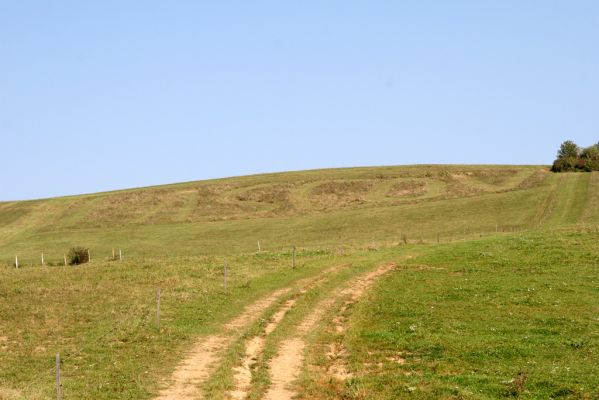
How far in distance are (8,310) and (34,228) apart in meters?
69.7

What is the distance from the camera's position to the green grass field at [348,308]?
2241 cm

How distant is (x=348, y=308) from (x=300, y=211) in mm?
67168

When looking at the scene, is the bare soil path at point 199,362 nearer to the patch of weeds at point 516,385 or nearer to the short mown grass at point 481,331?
the short mown grass at point 481,331

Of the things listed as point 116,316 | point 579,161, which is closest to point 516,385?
point 116,316

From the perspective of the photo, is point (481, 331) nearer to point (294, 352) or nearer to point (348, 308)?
point (294, 352)

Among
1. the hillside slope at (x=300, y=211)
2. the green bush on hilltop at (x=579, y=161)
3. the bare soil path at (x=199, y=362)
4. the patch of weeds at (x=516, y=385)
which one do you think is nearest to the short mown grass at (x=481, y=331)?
the patch of weeds at (x=516, y=385)

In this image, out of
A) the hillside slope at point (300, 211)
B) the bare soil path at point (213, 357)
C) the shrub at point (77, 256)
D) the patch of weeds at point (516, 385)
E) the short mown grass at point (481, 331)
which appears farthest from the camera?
Result: the hillside slope at point (300, 211)

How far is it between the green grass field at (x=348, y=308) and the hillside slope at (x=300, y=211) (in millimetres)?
697

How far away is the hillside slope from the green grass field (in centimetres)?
70

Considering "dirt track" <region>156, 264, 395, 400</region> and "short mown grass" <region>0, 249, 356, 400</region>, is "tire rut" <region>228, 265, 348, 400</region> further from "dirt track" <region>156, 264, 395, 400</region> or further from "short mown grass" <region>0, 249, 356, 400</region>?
"short mown grass" <region>0, 249, 356, 400</region>

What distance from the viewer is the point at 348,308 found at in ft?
117

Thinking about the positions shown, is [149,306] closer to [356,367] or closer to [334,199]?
[356,367]

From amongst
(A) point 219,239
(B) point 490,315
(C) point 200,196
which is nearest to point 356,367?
(B) point 490,315

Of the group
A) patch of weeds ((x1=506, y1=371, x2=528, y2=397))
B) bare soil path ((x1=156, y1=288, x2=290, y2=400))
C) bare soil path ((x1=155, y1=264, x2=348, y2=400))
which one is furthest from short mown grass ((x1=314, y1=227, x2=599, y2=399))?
bare soil path ((x1=156, y1=288, x2=290, y2=400))
